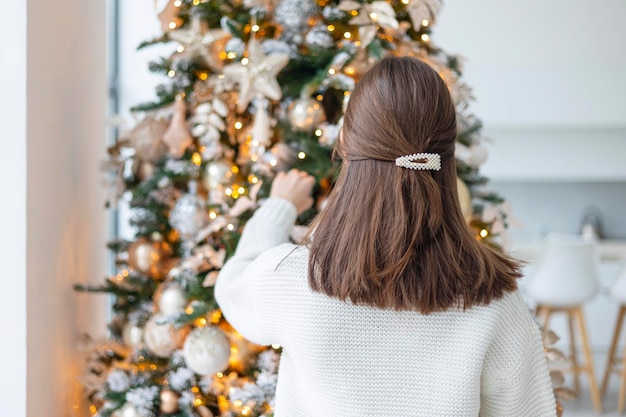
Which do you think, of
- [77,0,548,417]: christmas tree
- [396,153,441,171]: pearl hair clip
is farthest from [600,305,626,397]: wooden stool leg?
[396,153,441,171]: pearl hair clip

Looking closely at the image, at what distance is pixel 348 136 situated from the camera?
1.25 meters

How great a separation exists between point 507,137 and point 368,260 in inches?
188

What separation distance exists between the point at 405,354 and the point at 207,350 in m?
0.62

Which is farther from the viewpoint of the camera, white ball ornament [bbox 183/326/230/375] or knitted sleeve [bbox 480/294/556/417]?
white ball ornament [bbox 183/326/230/375]

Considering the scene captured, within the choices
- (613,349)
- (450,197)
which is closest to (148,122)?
(450,197)

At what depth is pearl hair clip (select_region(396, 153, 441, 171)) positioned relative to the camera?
1203 mm

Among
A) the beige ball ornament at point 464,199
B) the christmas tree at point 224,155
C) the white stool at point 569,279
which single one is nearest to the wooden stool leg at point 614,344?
the white stool at point 569,279

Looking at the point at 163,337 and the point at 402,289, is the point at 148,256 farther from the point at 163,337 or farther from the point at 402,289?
the point at 402,289

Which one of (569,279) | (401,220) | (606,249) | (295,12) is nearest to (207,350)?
(401,220)

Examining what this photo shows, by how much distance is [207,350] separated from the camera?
5.64 feet

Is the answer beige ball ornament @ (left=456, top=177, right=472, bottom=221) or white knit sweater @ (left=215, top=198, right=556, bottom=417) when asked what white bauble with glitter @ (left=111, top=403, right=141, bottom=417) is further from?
beige ball ornament @ (left=456, top=177, right=472, bottom=221)

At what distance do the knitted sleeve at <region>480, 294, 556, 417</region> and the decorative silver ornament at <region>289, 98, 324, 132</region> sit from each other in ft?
2.39

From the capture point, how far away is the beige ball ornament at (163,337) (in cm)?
184
